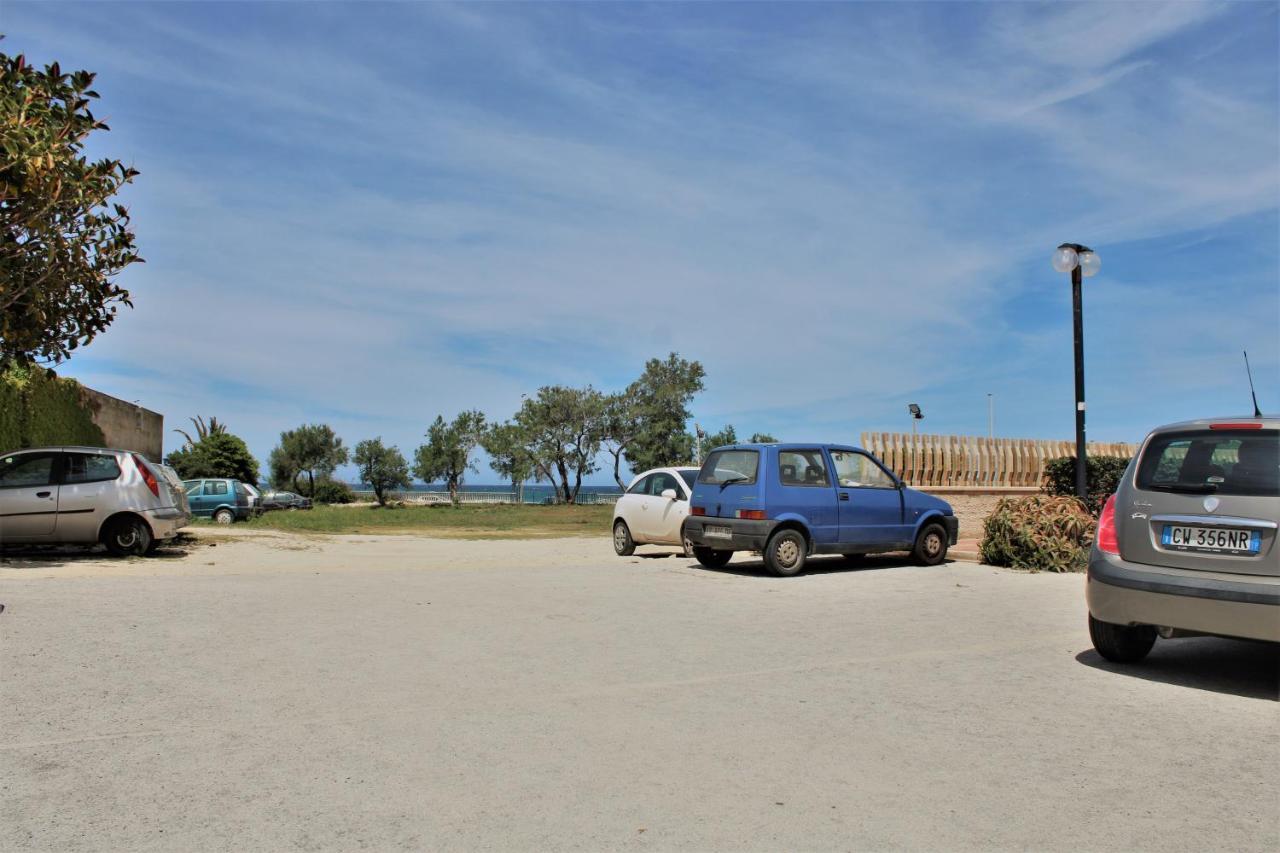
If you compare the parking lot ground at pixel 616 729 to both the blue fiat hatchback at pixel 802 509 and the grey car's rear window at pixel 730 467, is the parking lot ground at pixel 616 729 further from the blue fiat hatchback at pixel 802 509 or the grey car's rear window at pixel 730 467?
the grey car's rear window at pixel 730 467

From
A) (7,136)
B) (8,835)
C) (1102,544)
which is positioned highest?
(7,136)

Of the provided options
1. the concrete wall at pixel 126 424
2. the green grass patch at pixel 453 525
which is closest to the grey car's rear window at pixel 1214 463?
the green grass patch at pixel 453 525

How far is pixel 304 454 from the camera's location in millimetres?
73688

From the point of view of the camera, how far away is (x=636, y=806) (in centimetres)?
394

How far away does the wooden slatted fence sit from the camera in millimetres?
20172

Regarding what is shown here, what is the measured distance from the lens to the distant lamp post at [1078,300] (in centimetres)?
1405

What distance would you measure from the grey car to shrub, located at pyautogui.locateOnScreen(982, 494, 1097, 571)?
21.6 feet

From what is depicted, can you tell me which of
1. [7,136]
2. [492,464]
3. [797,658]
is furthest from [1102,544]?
[492,464]

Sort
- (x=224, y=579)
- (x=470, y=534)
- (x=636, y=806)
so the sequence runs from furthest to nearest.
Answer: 1. (x=470, y=534)
2. (x=224, y=579)
3. (x=636, y=806)

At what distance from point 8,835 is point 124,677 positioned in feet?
9.38

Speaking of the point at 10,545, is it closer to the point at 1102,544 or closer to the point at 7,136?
the point at 7,136

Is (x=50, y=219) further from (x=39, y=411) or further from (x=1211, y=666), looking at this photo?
(x=1211, y=666)

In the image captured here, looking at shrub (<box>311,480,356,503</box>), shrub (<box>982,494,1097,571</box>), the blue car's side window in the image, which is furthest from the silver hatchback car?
shrub (<box>311,480,356,503</box>)

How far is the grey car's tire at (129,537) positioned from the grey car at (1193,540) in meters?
13.2
